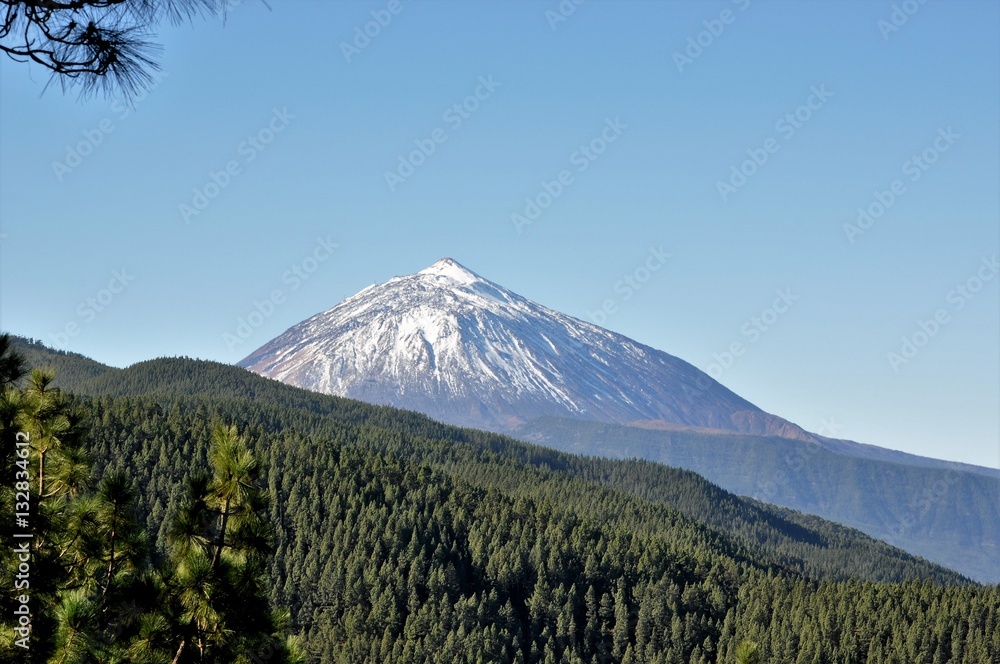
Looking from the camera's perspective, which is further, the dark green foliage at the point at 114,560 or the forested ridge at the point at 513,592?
the forested ridge at the point at 513,592
